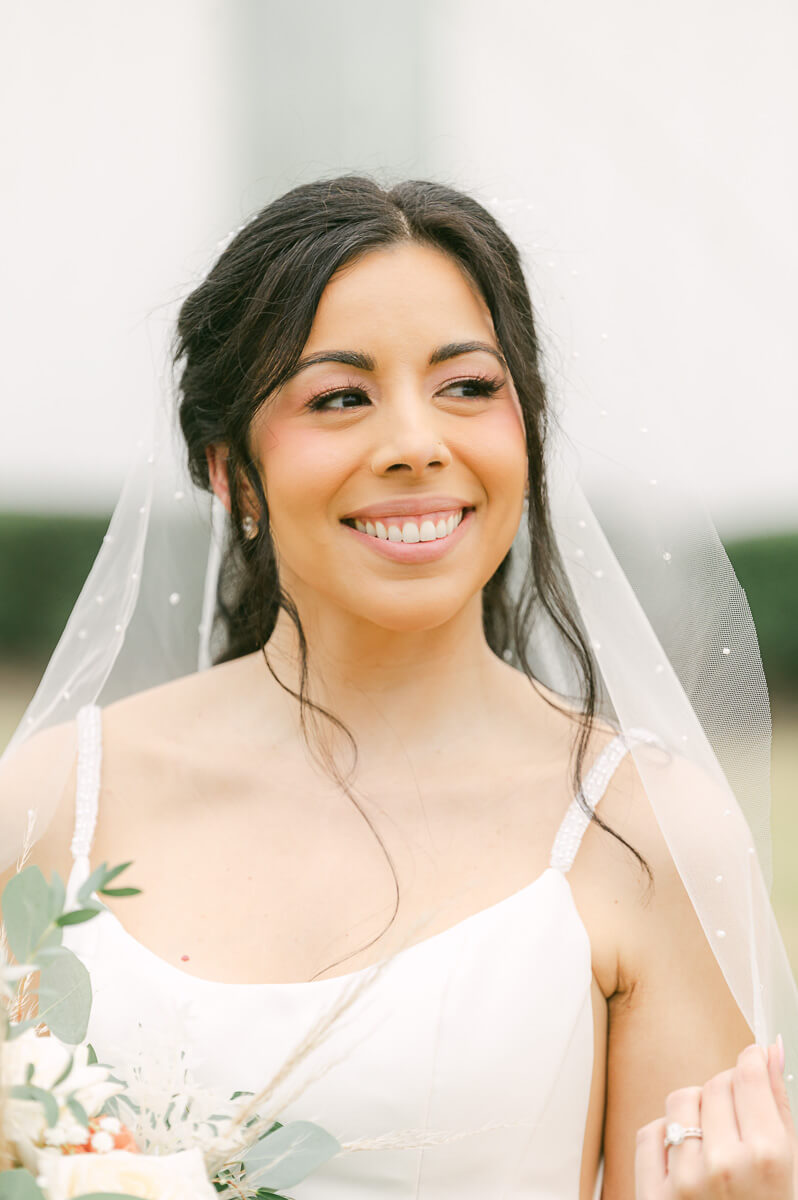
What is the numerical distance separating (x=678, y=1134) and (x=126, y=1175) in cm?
74

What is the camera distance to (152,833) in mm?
2621

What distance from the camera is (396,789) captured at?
265 centimetres

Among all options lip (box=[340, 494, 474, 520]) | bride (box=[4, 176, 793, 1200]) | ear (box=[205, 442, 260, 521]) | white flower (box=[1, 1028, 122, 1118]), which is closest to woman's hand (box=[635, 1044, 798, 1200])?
bride (box=[4, 176, 793, 1200])

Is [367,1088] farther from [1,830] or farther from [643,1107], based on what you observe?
[1,830]

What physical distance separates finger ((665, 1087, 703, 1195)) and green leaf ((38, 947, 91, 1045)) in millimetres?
787

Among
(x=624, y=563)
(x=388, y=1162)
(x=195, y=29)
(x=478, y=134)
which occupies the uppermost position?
(x=195, y=29)

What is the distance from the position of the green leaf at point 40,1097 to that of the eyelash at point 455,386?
140 cm

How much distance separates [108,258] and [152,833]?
6.00 m

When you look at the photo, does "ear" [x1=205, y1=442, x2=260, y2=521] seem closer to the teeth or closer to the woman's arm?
the teeth

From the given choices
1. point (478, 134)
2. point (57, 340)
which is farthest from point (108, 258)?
point (478, 134)

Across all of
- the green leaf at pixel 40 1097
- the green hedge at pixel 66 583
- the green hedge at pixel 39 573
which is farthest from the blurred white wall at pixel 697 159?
the green leaf at pixel 40 1097

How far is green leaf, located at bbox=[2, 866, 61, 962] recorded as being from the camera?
1.47 meters

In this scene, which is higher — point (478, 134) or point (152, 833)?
point (478, 134)

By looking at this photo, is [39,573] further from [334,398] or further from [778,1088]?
[778,1088]
